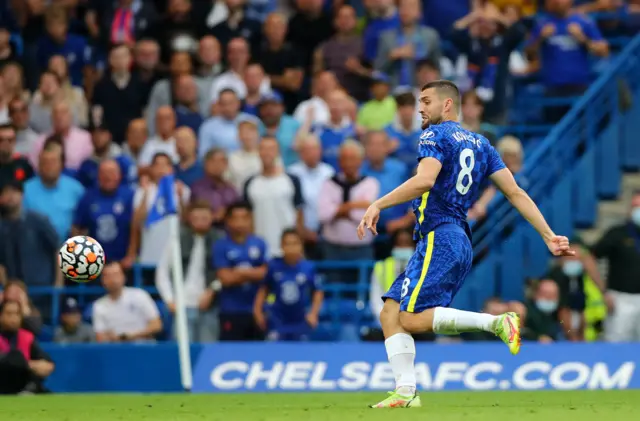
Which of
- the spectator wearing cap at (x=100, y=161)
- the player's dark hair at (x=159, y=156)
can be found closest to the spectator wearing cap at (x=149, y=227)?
the player's dark hair at (x=159, y=156)

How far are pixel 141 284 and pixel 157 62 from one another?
3982 mm

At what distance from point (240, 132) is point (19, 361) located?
4269 mm

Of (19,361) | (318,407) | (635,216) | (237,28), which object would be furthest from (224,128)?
(318,407)

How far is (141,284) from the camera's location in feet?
57.8

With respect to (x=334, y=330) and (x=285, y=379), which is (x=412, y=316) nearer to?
(x=285, y=379)

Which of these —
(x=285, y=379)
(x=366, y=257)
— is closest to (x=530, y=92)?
(x=366, y=257)

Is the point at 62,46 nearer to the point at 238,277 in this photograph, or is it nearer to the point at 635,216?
the point at 238,277

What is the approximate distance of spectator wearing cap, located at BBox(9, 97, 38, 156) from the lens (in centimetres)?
1906

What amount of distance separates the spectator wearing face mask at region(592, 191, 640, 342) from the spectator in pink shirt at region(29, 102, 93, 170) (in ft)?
22.1

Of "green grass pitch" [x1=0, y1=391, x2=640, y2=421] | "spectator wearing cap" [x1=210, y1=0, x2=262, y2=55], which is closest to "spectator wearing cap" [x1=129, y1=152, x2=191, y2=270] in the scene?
"green grass pitch" [x1=0, y1=391, x2=640, y2=421]

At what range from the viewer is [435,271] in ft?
33.8

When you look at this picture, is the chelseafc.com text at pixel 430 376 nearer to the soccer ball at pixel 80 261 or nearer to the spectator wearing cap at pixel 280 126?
the soccer ball at pixel 80 261

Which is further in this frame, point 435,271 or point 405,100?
point 405,100

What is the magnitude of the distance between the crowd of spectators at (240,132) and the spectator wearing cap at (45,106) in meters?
0.03
